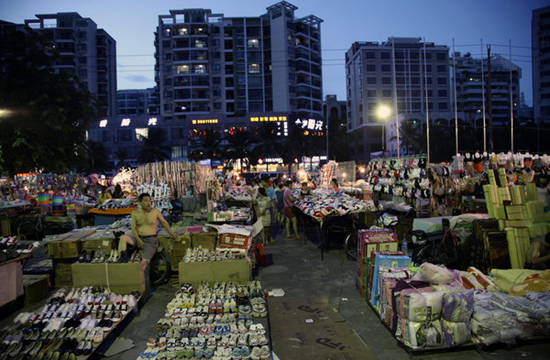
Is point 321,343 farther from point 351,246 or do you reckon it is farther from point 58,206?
point 58,206

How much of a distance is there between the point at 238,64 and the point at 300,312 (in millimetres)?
67906

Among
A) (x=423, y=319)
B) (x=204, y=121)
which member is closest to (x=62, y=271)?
(x=423, y=319)

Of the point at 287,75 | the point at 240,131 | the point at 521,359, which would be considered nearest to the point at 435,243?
the point at 521,359

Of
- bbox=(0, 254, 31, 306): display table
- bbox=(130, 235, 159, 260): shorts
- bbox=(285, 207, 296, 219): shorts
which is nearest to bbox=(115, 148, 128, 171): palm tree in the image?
bbox=(285, 207, 296, 219): shorts

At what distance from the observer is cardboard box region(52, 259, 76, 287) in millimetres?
6668

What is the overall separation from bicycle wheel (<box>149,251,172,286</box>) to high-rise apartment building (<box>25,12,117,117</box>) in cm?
6330

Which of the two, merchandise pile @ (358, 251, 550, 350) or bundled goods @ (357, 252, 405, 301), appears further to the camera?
bundled goods @ (357, 252, 405, 301)

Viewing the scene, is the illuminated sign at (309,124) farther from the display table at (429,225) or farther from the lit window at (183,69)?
the display table at (429,225)

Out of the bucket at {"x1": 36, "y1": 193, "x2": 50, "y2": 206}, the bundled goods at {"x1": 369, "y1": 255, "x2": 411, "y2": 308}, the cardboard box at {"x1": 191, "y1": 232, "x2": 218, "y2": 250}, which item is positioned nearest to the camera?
the bundled goods at {"x1": 369, "y1": 255, "x2": 411, "y2": 308}

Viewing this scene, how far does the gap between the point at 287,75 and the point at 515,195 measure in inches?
2480

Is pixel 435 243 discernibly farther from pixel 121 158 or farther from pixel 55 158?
pixel 121 158

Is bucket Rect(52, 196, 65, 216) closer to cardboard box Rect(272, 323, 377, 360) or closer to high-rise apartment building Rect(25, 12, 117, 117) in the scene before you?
cardboard box Rect(272, 323, 377, 360)

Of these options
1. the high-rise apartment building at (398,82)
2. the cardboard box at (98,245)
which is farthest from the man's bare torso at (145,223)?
the high-rise apartment building at (398,82)

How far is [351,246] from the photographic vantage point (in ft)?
28.3
